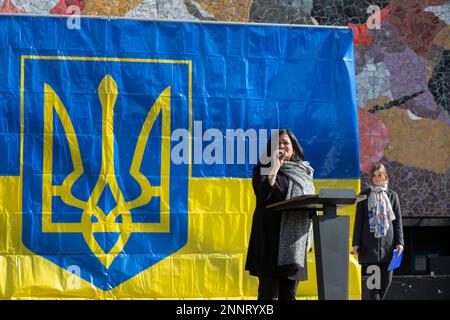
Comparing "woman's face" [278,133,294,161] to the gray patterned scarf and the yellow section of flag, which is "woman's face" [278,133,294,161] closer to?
the gray patterned scarf

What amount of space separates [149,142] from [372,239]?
2.13 m

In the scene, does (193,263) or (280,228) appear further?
(193,263)

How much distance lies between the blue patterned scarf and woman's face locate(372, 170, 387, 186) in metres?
0.05

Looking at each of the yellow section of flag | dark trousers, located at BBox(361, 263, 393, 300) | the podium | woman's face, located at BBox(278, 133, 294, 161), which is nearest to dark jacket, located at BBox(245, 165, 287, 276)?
woman's face, located at BBox(278, 133, 294, 161)

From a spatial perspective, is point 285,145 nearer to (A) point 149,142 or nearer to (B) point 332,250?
(B) point 332,250

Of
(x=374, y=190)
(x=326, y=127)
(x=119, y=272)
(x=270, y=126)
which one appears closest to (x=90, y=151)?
(x=119, y=272)

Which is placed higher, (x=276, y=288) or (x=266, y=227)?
(x=266, y=227)

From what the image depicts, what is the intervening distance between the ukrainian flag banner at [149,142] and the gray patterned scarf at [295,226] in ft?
6.93

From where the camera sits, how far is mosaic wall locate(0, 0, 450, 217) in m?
9.31

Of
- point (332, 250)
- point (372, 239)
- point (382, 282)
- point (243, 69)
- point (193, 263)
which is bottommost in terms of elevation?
point (382, 282)

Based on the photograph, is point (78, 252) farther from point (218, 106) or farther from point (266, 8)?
point (266, 8)

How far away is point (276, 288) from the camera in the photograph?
18.1 ft

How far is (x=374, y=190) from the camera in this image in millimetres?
7930

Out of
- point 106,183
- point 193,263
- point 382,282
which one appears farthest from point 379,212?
point 106,183
